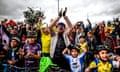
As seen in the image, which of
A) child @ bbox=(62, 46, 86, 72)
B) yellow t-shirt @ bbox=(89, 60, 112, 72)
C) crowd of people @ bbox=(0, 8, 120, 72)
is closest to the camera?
yellow t-shirt @ bbox=(89, 60, 112, 72)

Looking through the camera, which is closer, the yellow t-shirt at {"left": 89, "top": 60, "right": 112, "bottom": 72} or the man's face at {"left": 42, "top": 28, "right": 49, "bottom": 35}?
the yellow t-shirt at {"left": 89, "top": 60, "right": 112, "bottom": 72}

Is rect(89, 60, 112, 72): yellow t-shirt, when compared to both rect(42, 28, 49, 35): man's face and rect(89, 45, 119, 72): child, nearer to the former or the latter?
rect(89, 45, 119, 72): child

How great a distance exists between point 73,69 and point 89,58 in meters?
0.72

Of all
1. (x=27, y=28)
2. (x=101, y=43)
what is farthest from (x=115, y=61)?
(x=27, y=28)

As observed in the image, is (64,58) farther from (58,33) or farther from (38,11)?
(38,11)

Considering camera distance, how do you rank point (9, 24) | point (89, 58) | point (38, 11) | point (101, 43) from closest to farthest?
1. point (89, 58)
2. point (101, 43)
3. point (9, 24)
4. point (38, 11)

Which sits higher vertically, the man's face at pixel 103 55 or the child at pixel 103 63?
the man's face at pixel 103 55

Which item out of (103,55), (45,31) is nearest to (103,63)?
(103,55)

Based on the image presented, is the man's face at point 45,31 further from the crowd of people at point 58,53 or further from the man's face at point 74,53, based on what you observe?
the man's face at point 74,53

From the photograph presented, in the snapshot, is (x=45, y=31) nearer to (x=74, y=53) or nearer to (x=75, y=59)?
(x=74, y=53)

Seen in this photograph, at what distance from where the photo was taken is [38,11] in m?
47.4

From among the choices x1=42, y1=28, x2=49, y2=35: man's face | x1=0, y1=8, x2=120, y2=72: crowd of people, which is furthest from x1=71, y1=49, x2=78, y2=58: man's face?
x1=42, y1=28, x2=49, y2=35: man's face

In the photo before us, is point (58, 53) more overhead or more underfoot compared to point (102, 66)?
more overhead

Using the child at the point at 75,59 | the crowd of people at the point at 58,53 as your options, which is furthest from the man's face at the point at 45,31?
the child at the point at 75,59
